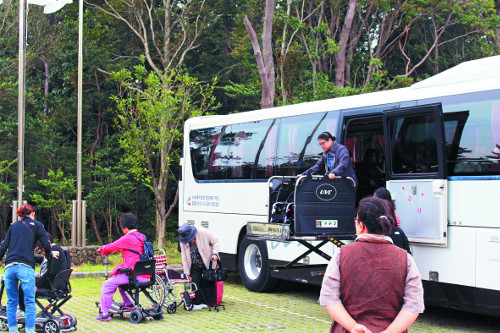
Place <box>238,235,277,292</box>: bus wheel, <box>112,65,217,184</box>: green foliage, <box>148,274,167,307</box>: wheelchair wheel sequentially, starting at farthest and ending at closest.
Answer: <box>112,65,217,184</box>: green foliage < <box>238,235,277,292</box>: bus wheel < <box>148,274,167,307</box>: wheelchair wheel

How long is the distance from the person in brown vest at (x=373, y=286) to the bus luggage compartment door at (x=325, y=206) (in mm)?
5855

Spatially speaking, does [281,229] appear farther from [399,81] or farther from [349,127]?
[399,81]

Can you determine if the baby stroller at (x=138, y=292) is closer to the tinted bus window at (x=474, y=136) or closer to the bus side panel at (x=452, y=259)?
the bus side panel at (x=452, y=259)

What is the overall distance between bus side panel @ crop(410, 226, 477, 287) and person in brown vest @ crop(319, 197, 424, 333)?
18.5 ft

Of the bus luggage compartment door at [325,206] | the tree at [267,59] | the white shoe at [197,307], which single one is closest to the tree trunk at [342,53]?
the tree at [267,59]

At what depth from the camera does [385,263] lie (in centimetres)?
418

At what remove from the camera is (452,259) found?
9727 mm

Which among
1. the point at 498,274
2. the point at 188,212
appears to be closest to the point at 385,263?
the point at 498,274

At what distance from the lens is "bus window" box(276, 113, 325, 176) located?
42.2 feet

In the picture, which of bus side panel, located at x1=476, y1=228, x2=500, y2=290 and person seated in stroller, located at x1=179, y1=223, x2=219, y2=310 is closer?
bus side panel, located at x1=476, y1=228, x2=500, y2=290

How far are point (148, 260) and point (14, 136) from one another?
2056cm

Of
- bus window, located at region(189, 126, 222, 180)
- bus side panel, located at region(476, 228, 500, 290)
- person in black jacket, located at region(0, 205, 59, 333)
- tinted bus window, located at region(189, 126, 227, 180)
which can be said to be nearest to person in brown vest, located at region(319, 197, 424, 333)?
bus side panel, located at region(476, 228, 500, 290)

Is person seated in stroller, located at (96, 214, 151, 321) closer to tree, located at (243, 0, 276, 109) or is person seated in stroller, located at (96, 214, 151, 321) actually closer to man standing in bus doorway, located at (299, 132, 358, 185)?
man standing in bus doorway, located at (299, 132, 358, 185)

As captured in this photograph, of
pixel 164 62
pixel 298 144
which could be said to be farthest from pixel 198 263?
pixel 164 62
